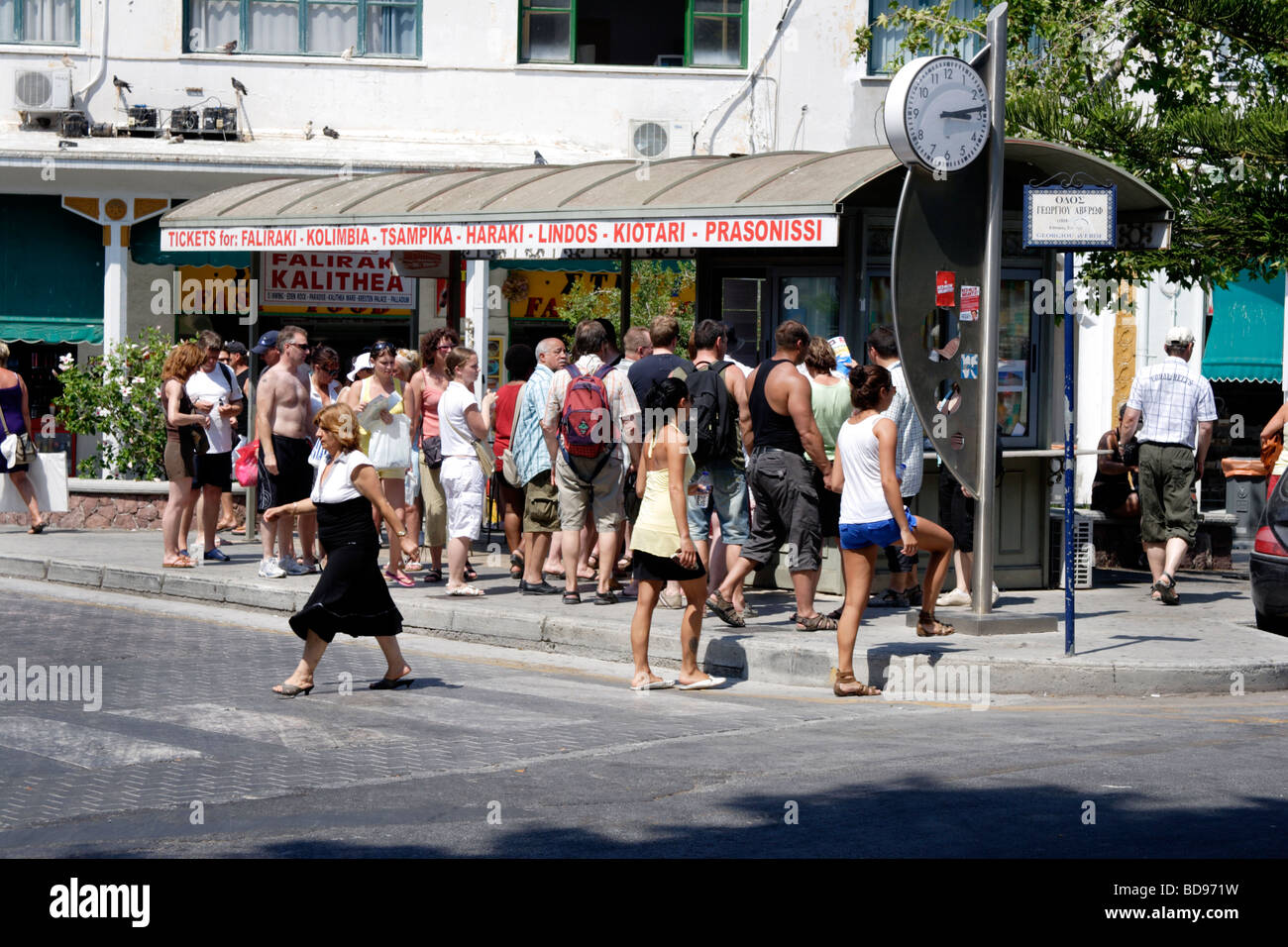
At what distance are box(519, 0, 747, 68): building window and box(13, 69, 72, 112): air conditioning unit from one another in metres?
5.61

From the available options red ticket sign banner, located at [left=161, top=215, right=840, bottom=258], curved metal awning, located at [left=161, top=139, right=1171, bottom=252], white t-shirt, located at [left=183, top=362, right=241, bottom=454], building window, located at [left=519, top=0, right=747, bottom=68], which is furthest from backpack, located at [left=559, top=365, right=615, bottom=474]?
building window, located at [left=519, top=0, right=747, bottom=68]

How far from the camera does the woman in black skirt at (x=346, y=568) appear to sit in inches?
354

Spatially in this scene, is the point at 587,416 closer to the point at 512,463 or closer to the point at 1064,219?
the point at 512,463

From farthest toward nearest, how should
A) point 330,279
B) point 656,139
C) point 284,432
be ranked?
point 656,139, point 330,279, point 284,432

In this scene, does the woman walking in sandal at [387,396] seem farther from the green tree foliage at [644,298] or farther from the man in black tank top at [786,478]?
the green tree foliage at [644,298]

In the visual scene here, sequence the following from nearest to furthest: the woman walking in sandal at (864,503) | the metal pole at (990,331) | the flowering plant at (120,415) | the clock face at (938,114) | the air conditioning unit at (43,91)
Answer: the woman walking in sandal at (864,503) < the clock face at (938,114) < the metal pole at (990,331) < the flowering plant at (120,415) < the air conditioning unit at (43,91)

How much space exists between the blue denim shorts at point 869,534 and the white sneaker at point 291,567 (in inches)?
216

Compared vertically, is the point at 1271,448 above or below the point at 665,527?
above

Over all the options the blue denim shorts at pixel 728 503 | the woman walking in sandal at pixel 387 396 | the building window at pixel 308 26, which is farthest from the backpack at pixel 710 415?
the building window at pixel 308 26

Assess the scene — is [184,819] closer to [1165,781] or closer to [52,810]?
[52,810]

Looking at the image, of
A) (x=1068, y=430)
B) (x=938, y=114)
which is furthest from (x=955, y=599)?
(x=938, y=114)

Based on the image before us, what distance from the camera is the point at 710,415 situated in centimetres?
1107

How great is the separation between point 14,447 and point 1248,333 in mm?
13475
